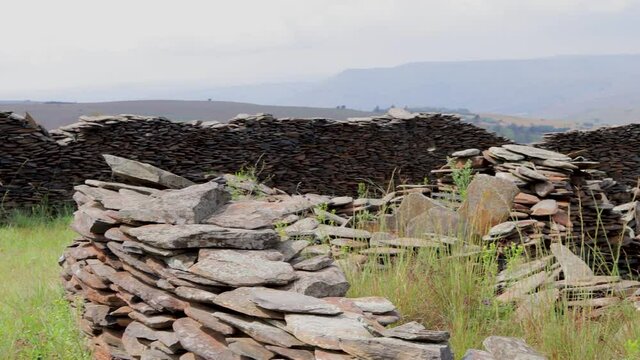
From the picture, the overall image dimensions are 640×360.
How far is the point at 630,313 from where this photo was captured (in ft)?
15.6

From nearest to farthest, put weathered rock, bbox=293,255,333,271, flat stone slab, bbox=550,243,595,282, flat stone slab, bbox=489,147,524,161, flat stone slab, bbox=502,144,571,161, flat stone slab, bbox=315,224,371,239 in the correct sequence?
weathered rock, bbox=293,255,333,271
flat stone slab, bbox=550,243,595,282
flat stone slab, bbox=315,224,371,239
flat stone slab, bbox=502,144,571,161
flat stone slab, bbox=489,147,524,161

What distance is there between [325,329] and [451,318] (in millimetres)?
1682

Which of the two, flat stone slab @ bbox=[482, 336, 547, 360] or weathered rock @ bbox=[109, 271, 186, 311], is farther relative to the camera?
weathered rock @ bbox=[109, 271, 186, 311]

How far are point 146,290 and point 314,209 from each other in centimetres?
304

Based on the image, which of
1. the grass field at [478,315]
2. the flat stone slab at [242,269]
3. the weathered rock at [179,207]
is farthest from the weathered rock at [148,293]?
the grass field at [478,315]

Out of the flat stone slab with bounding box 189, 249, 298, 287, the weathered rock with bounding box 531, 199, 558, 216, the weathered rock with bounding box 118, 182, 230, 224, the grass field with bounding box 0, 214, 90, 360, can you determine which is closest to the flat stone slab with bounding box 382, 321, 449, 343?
the flat stone slab with bounding box 189, 249, 298, 287

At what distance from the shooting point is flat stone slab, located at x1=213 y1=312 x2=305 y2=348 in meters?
3.18

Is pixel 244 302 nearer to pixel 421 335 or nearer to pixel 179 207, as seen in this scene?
pixel 421 335

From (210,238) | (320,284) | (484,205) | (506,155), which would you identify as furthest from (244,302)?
(506,155)

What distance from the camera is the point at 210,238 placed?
4188 mm

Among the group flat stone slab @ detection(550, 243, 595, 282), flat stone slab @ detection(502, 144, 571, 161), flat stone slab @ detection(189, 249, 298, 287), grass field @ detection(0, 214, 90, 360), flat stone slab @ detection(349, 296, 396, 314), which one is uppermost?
flat stone slab @ detection(502, 144, 571, 161)

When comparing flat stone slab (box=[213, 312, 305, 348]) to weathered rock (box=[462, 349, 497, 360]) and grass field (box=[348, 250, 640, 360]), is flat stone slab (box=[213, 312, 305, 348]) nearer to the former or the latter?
weathered rock (box=[462, 349, 497, 360])

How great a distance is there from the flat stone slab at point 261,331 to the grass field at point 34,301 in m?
2.19

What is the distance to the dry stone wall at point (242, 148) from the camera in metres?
11.9
